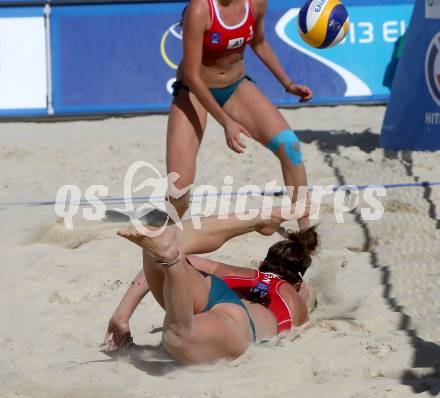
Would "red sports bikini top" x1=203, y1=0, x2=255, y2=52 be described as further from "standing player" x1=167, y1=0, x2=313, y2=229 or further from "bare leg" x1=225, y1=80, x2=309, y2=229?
"bare leg" x1=225, y1=80, x2=309, y2=229

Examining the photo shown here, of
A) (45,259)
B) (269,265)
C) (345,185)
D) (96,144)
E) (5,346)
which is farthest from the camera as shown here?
(96,144)

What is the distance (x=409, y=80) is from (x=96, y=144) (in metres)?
2.61

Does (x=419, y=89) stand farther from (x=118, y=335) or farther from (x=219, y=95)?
(x=118, y=335)

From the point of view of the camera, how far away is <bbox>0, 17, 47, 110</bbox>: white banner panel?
8711 millimetres

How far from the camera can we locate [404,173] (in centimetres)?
642

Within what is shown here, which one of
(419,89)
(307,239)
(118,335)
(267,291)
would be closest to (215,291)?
(267,291)

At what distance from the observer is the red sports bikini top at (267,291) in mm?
3951

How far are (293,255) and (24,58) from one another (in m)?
5.30

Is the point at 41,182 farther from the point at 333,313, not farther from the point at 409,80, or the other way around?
the point at 333,313

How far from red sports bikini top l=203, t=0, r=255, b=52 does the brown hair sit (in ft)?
3.95

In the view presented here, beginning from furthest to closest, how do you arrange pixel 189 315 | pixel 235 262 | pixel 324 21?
pixel 324 21, pixel 235 262, pixel 189 315

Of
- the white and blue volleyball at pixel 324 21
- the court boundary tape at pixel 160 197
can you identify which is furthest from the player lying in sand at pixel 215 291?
the court boundary tape at pixel 160 197

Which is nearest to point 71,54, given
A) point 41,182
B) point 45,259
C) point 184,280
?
point 41,182

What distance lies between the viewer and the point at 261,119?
4.89 m
